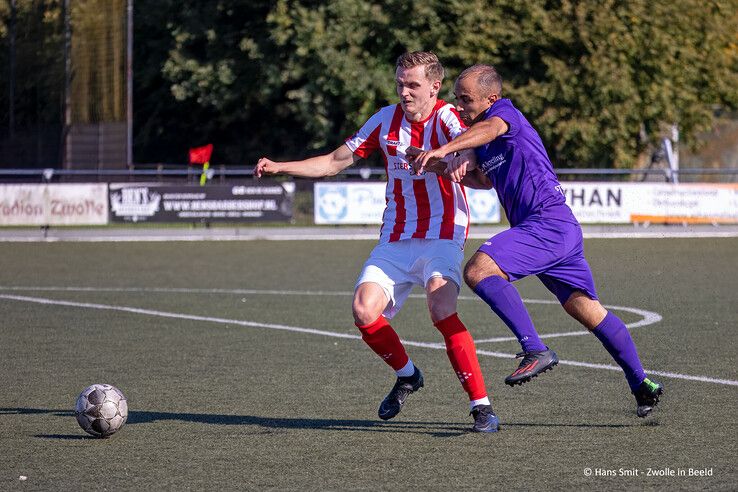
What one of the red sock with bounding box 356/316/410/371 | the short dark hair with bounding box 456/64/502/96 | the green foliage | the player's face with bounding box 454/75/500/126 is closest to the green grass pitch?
the red sock with bounding box 356/316/410/371

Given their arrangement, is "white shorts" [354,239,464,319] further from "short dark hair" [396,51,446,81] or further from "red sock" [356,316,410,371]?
"short dark hair" [396,51,446,81]

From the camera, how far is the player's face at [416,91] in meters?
7.22

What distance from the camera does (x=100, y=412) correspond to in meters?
6.95

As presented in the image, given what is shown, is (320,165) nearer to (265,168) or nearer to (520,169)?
(265,168)

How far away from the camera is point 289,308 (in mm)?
13922

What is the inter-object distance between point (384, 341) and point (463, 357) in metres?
0.56

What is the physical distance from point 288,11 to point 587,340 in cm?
2870

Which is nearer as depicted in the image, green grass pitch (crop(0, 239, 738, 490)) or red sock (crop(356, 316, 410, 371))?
green grass pitch (crop(0, 239, 738, 490))

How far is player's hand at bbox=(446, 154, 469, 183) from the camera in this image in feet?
22.7

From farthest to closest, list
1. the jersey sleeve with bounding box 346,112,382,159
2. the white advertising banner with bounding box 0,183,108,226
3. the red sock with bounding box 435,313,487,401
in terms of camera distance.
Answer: the white advertising banner with bounding box 0,183,108,226, the jersey sleeve with bounding box 346,112,382,159, the red sock with bounding box 435,313,487,401

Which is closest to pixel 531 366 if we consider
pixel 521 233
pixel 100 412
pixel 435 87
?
pixel 521 233

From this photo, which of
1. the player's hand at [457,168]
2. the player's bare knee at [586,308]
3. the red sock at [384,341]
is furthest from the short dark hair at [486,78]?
the red sock at [384,341]

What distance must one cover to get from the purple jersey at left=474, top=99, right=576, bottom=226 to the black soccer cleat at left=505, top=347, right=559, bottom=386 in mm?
763

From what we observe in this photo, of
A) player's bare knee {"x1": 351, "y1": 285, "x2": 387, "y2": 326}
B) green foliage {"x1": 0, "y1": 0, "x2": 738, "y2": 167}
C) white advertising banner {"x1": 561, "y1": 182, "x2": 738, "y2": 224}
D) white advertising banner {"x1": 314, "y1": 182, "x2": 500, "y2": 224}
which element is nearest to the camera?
player's bare knee {"x1": 351, "y1": 285, "x2": 387, "y2": 326}
